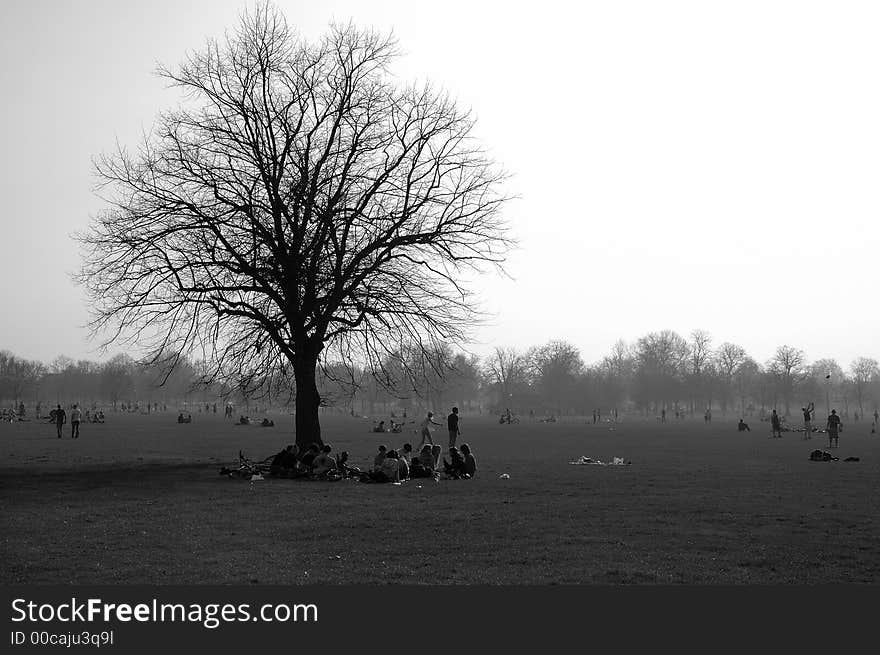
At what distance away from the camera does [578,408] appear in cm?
14525

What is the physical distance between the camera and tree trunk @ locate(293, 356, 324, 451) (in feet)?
98.2

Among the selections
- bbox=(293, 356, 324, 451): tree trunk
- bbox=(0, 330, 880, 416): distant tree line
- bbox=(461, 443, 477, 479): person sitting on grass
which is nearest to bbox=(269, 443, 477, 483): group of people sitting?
bbox=(461, 443, 477, 479): person sitting on grass

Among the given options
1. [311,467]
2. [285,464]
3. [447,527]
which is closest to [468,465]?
[311,467]

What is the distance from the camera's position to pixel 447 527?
1579cm

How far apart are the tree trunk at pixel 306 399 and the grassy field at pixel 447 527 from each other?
12.4 ft

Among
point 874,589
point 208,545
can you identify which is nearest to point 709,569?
point 874,589

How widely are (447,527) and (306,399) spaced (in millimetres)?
15360

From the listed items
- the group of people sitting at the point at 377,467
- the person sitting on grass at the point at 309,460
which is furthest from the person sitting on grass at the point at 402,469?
the person sitting on grass at the point at 309,460

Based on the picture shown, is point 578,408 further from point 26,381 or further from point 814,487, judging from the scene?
point 814,487

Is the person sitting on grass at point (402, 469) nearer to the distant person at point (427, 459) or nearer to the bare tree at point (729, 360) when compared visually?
the distant person at point (427, 459)

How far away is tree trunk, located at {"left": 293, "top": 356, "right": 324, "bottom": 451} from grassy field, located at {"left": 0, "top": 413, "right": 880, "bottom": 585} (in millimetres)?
3783

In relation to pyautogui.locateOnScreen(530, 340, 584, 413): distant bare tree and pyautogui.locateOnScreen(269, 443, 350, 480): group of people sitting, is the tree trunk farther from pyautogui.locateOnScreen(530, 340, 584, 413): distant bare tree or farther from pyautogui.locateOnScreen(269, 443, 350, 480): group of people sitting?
pyautogui.locateOnScreen(530, 340, 584, 413): distant bare tree

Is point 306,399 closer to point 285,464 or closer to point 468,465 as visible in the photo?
point 285,464

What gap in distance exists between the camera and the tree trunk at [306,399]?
29.9 m
